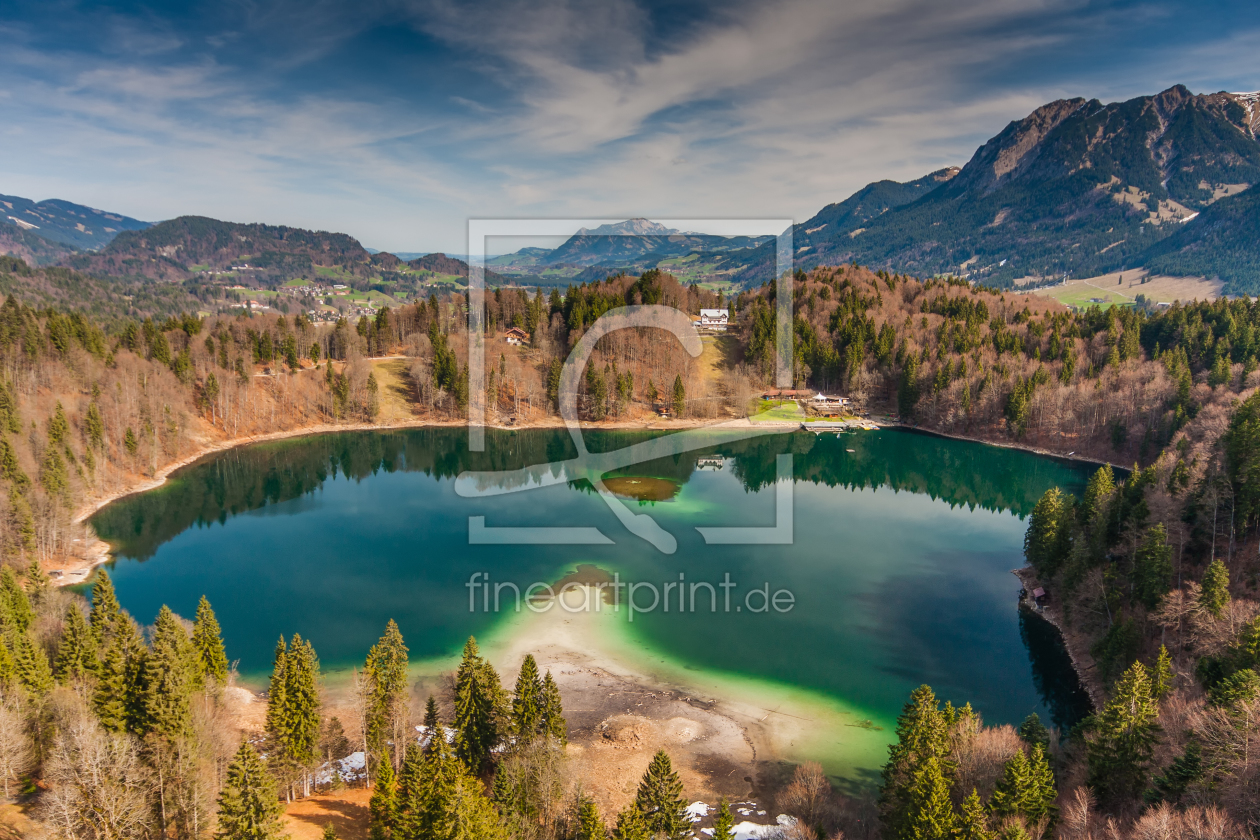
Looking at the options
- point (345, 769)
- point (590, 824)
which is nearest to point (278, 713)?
point (345, 769)

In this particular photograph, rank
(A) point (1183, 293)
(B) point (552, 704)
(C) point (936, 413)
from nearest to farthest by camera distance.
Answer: (B) point (552, 704) → (C) point (936, 413) → (A) point (1183, 293)

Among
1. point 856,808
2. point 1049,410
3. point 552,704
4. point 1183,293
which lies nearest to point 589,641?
point 552,704

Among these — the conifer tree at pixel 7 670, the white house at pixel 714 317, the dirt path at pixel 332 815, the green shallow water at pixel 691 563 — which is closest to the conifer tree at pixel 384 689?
the dirt path at pixel 332 815

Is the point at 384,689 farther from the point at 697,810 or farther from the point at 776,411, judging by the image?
the point at 776,411

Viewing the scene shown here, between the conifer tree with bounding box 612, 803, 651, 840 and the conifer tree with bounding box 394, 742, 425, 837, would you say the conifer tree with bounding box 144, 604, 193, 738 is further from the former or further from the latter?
the conifer tree with bounding box 612, 803, 651, 840

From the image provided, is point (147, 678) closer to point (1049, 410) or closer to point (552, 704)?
point (552, 704)

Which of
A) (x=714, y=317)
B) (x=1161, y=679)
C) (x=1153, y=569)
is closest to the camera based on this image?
(x=1161, y=679)

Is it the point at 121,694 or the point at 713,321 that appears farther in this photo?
the point at 713,321

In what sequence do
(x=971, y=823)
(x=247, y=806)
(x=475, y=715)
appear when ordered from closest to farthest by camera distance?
1. (x=247, y=806)
2. (x=971, y=823)
3. (x=475, y=715)
